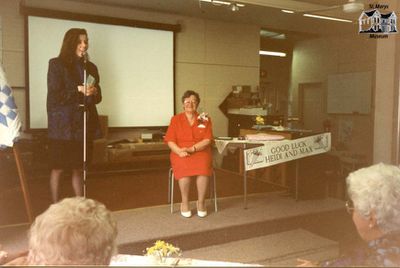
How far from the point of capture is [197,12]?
5.29 m

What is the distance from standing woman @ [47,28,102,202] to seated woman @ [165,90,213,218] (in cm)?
73

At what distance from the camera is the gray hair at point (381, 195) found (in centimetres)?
119

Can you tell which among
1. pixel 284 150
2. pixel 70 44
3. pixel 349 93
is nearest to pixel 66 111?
pixel 70 44

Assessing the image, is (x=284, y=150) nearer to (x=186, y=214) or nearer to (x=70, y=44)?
(x=186, y=214)

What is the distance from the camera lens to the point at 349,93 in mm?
6480

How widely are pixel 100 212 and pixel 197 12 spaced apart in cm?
477

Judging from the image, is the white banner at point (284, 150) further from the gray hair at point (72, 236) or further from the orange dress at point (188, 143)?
the gray hair at point (72, 236)

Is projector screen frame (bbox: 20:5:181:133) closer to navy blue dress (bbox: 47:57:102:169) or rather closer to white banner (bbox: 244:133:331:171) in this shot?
white banner (bbox: 244:133:331:171)

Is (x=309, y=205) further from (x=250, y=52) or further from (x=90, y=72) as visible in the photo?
(x=250, y=52)

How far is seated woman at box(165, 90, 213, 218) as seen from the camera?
10.2ft

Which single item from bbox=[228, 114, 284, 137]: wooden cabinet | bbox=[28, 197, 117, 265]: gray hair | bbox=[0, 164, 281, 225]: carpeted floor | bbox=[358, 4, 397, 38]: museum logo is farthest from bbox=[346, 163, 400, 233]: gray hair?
bbox=[228, 114, 284, 137]: wooden cabinet

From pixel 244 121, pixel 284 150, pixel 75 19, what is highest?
pixel 75 19

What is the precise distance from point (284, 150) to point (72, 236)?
9.47ft

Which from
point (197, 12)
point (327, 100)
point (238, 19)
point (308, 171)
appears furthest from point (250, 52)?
point (308, 171)
